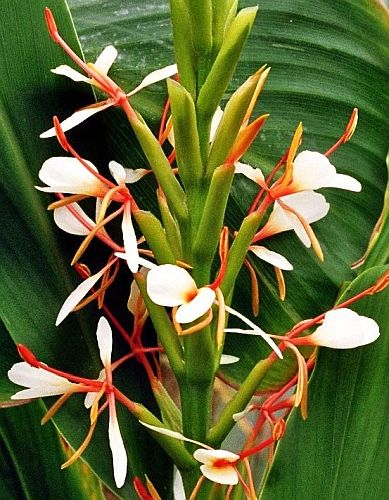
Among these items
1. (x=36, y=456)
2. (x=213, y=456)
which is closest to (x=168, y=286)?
(x=213, y=456)

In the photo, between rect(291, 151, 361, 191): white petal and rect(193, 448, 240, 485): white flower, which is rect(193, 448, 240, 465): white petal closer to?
rect(193, 448, 240, 485): white flower

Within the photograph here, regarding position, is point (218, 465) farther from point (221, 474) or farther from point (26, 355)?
point (26, 355)

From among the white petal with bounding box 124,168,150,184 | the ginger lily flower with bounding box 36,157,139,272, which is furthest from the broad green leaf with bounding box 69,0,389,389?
the ginger lily flower with bounding box 36,157,139,272

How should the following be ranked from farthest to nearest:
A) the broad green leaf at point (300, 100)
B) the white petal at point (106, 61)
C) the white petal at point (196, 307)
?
the broad green leaf at point (300, 100), the white petal at point (106, 61), the white petal at point (196, 307)

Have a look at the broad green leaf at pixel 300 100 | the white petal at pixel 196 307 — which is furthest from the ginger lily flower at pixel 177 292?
the broad green leaf at pixel 300 100

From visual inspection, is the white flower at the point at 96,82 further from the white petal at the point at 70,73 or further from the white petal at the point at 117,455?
the white petal at the point at 117,455
